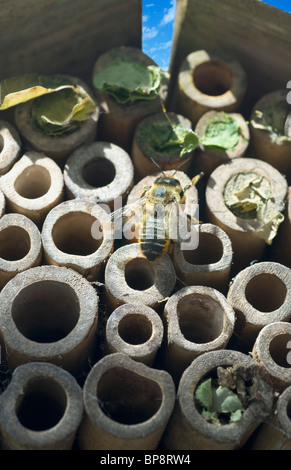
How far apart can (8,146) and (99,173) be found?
1.50 feet

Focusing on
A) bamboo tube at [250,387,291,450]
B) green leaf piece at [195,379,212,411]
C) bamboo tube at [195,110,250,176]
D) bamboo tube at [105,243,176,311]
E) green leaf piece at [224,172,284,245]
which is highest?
bamboo tube at [195,110,250,176]

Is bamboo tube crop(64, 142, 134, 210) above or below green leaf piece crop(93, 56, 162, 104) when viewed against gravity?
below

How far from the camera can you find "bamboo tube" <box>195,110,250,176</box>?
3072 mm

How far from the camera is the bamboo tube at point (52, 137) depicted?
9.84 feet

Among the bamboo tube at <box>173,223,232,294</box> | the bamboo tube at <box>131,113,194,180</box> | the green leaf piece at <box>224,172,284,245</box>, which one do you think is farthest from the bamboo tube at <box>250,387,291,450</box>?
the bamboo tube at <box>131,113,194,180</box>

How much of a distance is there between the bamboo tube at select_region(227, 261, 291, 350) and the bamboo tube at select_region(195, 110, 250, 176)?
2.17 ft

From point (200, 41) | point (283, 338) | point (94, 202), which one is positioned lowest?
point (283, 338)

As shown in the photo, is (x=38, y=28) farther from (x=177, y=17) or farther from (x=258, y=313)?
(x=258, y=313)

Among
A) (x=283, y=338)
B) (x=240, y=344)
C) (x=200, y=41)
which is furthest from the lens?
(x=200, y=41)

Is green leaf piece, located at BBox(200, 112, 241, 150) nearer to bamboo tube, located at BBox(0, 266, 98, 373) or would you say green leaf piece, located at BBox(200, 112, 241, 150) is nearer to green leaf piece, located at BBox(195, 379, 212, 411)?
bamboo tube, located at BBox(0, 266, 98, 373)

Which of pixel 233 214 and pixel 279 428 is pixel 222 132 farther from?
pixel 279 428

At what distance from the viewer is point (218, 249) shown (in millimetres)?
2785
